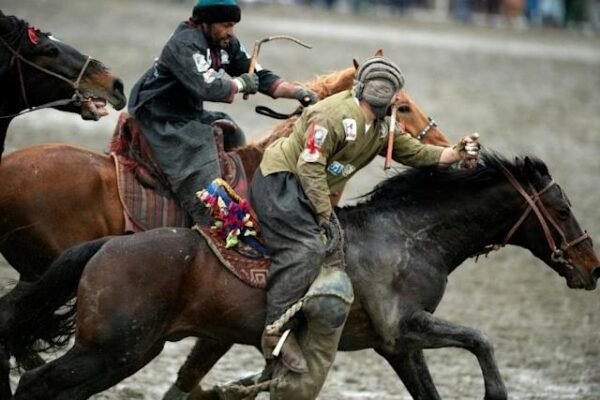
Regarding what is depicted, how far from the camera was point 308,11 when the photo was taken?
33.1 m

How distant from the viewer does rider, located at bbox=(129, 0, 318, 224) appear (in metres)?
7.00

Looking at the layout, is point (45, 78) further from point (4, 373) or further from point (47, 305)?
Result: point (4, 373)

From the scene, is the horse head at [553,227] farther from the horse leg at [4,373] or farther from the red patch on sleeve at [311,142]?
the horse leg at [4,373]

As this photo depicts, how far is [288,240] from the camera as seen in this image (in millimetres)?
6523

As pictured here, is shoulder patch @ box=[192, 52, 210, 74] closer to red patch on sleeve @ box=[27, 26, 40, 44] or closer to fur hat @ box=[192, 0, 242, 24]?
fur hat @ box=[192, 0, 242, 24]

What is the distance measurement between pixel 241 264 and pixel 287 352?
0.49 meters

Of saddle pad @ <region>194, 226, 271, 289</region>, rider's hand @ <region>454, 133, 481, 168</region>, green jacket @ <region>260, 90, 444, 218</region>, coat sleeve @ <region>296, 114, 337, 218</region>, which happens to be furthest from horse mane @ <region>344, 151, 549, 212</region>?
saddle pad @ <region>194, 226, 271, 289</region>

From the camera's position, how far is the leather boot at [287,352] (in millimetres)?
6445

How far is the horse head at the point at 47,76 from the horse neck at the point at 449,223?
157 cm

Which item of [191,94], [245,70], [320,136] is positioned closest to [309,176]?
[320,136]

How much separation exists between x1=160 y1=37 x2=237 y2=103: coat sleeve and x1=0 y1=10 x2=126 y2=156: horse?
589 millimetres

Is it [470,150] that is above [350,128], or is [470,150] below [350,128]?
below

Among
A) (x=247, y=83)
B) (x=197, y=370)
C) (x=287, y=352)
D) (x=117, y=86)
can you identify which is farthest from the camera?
(x=197, y=370)

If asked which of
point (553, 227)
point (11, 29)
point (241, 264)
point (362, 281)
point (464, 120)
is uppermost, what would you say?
point (11, 29)
